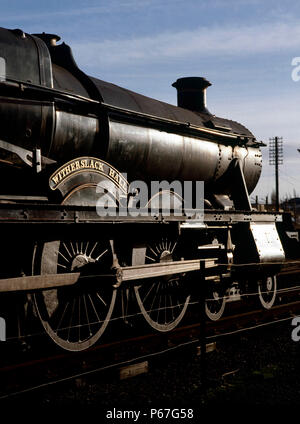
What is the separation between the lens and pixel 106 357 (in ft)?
19.2

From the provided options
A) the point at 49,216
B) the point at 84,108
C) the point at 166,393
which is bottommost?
the point at 166,393

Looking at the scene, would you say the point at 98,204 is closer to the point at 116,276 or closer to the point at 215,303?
the point at 116,276

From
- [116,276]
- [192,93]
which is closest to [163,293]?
[116,276]

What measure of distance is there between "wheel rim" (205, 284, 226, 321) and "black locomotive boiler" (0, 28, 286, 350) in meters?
0.02

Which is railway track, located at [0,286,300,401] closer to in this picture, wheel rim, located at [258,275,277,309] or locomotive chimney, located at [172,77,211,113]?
wheel rim, located at [258,275,277,309]

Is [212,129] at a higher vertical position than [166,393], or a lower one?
higher

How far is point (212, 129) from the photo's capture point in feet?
29.4

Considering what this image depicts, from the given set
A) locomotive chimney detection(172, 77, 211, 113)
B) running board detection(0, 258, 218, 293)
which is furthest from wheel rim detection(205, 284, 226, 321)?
locomotive chimney detection(172, 77, 211, 113)

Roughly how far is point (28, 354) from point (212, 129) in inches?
189

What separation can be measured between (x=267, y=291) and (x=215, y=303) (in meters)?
1.40

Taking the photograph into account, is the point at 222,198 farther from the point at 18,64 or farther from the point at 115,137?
the point at 18,64

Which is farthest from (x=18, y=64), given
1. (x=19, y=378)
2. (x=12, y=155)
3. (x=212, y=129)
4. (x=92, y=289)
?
(x=212, y=129)

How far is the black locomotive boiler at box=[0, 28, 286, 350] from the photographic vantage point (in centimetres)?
546
